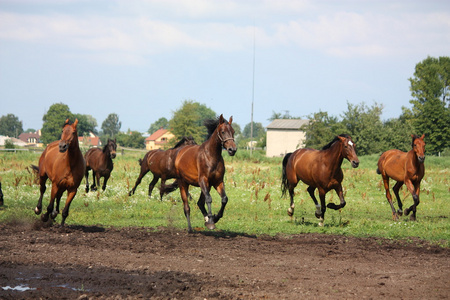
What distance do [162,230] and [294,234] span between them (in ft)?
10.6

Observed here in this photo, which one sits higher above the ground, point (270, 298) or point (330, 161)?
point (330, 161)

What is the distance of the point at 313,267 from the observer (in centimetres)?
899

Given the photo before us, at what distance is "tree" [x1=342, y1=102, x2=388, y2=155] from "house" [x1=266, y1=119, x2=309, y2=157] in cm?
3263

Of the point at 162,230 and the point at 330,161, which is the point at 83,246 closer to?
the point at 162,230

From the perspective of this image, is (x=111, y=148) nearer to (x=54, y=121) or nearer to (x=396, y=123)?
(x=396, y=123)

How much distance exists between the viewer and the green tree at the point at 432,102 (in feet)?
233

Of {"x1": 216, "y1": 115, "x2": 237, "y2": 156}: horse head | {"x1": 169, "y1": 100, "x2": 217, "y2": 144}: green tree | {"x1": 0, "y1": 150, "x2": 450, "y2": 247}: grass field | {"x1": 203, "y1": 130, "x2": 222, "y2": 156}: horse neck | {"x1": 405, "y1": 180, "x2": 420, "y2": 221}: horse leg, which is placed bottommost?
{"x1": 0, "y1": 150, "x2": 450, "y2": 247}: grass field

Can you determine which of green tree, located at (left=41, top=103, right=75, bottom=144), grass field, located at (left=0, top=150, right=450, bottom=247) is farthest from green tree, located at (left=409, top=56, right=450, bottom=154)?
green tree, located at (left=41, top=103, right=75, bottom=144)

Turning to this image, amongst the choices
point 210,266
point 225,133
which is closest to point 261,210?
point 225,133

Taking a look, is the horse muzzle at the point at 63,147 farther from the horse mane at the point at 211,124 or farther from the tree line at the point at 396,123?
the tree line at the point at 396,123

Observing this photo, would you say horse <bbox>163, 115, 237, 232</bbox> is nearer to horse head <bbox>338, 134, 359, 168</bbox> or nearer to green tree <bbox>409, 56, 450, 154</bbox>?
horse head <bbox>338, 134, 359, 168</bbox>

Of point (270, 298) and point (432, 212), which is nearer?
point (270, 298)

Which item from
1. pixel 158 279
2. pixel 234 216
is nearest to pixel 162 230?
pixel 234 216

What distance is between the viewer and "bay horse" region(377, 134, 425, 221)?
15.9 meters
